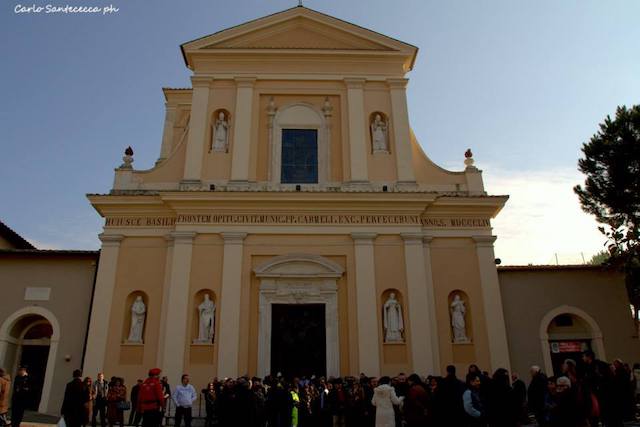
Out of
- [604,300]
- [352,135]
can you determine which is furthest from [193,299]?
[604,300]

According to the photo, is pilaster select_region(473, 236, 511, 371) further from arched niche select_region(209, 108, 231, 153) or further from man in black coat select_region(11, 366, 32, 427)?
man in black coat select_region(11, 366, 32, 427)

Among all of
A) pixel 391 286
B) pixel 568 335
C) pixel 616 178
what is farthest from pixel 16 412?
pixel 616 178

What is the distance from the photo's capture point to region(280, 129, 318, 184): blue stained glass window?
637 inches

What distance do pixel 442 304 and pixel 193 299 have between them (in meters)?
6.91

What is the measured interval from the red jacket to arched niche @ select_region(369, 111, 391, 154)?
9958 mm

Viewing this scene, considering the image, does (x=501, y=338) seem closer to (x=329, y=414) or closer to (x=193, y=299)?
(x=329, y=414)

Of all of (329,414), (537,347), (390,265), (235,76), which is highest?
(235,76)

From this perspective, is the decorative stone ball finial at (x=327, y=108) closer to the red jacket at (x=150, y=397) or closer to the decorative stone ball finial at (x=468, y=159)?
the decorative stone ball finial at (x=468, y=159)

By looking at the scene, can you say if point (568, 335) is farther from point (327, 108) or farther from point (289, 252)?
point (327, 108)

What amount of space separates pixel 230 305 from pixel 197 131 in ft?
18.5

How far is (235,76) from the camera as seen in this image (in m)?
17.0

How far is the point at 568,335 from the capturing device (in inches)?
604

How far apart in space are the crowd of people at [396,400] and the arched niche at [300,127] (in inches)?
265

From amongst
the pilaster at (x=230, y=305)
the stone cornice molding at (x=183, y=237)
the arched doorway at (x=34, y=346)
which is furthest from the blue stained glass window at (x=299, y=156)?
the arched doorway at (x=34, y=346)
